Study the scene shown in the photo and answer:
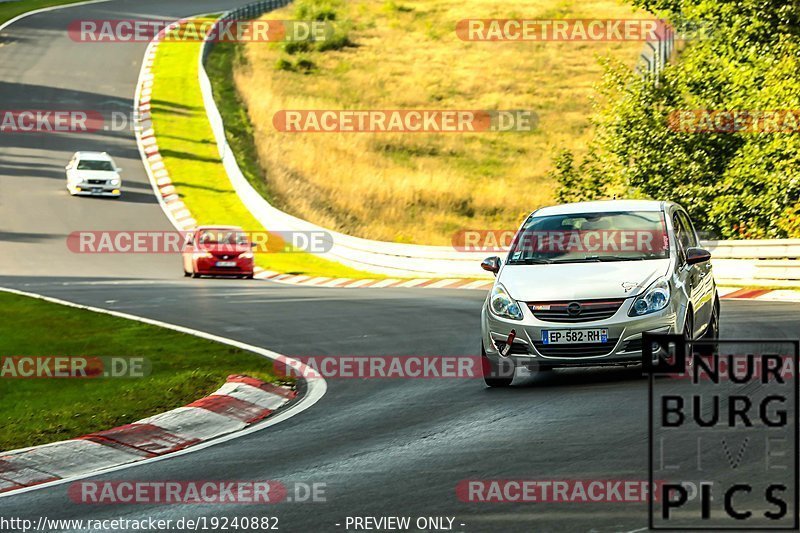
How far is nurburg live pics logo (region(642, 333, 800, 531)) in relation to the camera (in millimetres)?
6777

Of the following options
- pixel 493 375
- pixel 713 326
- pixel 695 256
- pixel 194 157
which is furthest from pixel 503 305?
pixel 194 157

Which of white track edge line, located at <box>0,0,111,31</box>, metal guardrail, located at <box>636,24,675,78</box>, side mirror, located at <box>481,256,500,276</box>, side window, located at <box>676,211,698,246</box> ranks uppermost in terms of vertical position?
white track edge line, located at <box>0,0,111,31</box>

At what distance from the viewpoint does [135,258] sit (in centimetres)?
3300

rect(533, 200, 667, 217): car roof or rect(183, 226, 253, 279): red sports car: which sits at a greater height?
rect(533, 200, 667, 217): car roof

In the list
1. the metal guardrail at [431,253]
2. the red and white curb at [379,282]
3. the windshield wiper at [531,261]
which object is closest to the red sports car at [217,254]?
the red and white curb at [379,282]

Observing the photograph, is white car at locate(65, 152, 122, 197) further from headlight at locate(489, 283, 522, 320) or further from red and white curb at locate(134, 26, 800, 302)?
headlight at locate(489, 283, 522, 320)

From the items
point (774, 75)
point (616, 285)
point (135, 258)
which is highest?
point (774, 75)

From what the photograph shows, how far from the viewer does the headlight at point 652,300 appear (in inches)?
450

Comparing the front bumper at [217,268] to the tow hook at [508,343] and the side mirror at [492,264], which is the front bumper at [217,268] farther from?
the tow hook at [508,343]

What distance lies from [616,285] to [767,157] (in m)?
15.7

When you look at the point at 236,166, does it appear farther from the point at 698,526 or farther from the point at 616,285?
the point at 698,526

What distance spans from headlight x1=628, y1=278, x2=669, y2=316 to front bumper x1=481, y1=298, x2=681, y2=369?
5 centimetres

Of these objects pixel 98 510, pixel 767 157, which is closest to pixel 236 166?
pixel 767 157

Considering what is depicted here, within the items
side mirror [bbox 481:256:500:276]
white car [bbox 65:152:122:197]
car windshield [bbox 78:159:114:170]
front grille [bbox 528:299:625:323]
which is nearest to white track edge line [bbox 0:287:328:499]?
side mirror [bbox 481:256:500:276]
